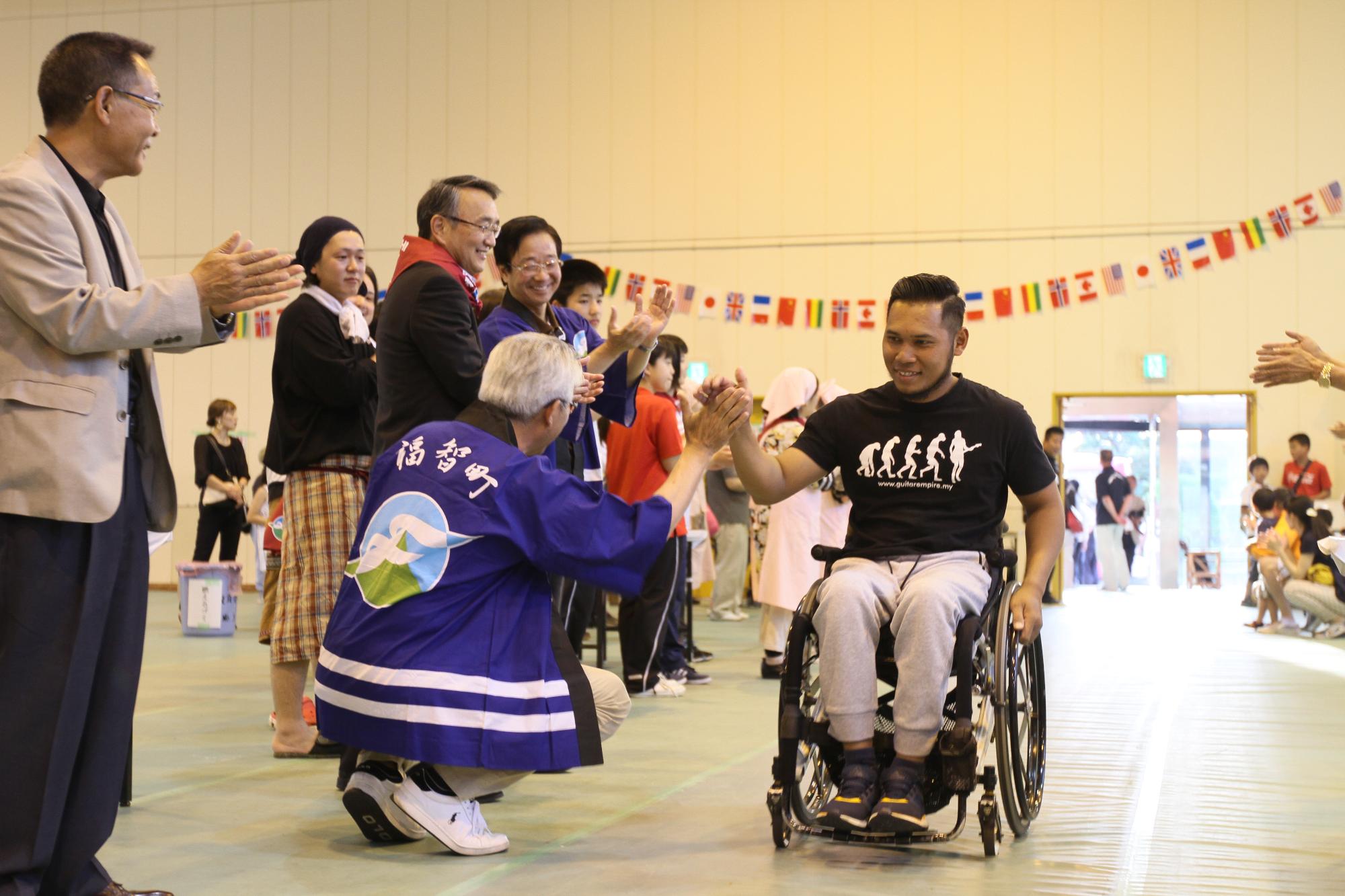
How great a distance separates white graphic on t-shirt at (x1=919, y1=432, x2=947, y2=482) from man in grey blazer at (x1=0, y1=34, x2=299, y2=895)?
1.30 metres

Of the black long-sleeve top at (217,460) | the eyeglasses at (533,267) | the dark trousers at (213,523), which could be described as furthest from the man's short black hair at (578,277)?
the dark trousers at (213,523)

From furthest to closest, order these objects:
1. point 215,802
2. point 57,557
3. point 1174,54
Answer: point 1174,54 → point 215,802 → point 57,557

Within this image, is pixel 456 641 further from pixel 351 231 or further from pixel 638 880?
pixel 351 231

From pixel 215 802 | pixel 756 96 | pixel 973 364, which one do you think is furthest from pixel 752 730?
pixel 756 96

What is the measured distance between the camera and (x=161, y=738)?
3.84 metres

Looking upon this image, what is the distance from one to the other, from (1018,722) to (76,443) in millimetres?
1849

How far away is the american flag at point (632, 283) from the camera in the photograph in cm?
1085

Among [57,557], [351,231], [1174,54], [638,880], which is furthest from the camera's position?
[1174,54]

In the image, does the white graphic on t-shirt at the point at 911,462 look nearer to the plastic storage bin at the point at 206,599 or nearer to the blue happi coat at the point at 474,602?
the blue happi coat at the point at 474,602

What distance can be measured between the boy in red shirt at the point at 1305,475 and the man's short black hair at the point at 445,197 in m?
7.91

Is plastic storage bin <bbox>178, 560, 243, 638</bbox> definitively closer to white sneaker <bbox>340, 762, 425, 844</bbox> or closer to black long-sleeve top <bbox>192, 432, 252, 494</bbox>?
black long-sleeve top <bbox>192, 432, 252, 494</bbox>

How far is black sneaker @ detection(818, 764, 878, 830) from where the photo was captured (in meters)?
2.36

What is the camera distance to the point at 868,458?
105 inches

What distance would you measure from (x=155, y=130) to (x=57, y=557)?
2.23 feet
